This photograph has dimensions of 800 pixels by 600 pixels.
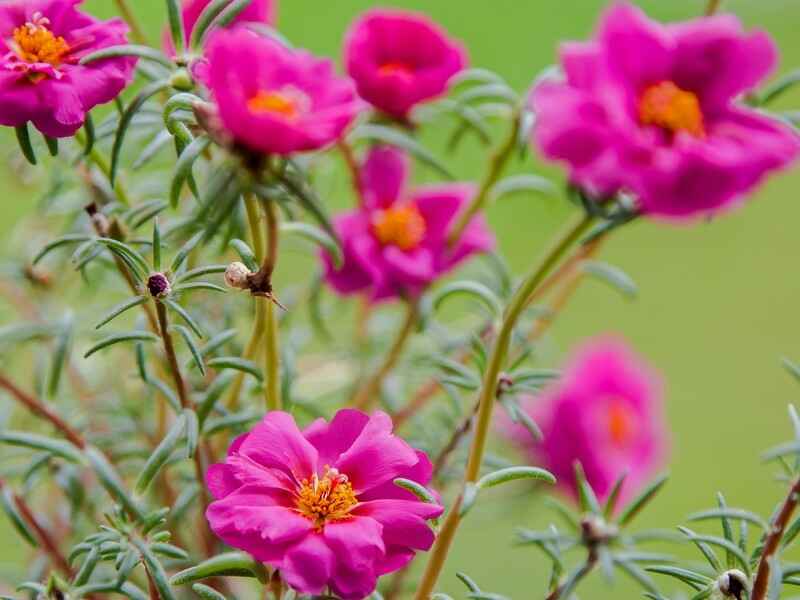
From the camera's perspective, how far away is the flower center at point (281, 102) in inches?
13.8

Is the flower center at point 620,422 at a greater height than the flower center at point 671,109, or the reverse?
the flower center at point 671,109

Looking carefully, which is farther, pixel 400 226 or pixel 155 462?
pixel 400 226

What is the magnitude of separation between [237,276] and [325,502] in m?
0.09

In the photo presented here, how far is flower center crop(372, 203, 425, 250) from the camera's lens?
1.88ft

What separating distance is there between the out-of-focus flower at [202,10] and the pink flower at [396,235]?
0.13 meters

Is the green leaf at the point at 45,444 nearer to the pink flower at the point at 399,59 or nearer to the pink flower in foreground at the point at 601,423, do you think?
the pink flower at the point at 399,59

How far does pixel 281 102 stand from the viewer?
13.9 inches

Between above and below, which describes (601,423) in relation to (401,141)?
below

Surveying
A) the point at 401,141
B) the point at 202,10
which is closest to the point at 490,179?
the point at 401,141

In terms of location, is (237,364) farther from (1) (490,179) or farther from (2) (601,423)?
(2) (601,423)

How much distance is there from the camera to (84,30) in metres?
0.42

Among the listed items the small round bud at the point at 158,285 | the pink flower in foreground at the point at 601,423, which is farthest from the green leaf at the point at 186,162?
the pink flower in foreground at the point at 601,423

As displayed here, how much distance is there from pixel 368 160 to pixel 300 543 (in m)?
0.30

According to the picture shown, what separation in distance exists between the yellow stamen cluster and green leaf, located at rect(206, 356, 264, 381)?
12 centimetres
